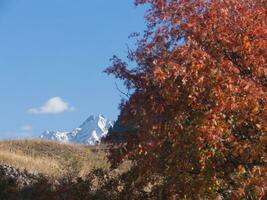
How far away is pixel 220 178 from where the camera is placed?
53.4 feet

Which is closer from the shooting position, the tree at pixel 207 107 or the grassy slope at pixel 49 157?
the tree at pixel 207 107

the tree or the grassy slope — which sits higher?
the grassy slope

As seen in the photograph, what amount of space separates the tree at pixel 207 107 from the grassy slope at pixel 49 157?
633 inches

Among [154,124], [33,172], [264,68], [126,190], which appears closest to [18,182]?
[33,172]

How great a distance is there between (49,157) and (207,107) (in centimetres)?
3140

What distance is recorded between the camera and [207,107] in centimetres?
1537

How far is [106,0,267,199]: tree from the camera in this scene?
1504cm

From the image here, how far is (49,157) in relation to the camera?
45.4 metres

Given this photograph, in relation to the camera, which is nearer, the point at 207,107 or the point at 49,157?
the point at 207,107

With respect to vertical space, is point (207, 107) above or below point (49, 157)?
below

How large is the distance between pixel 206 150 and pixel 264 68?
2863mm

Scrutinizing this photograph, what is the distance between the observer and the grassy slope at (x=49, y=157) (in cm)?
3581

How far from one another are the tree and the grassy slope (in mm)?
16066

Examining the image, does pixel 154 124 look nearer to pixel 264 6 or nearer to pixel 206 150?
pixel 206 150
